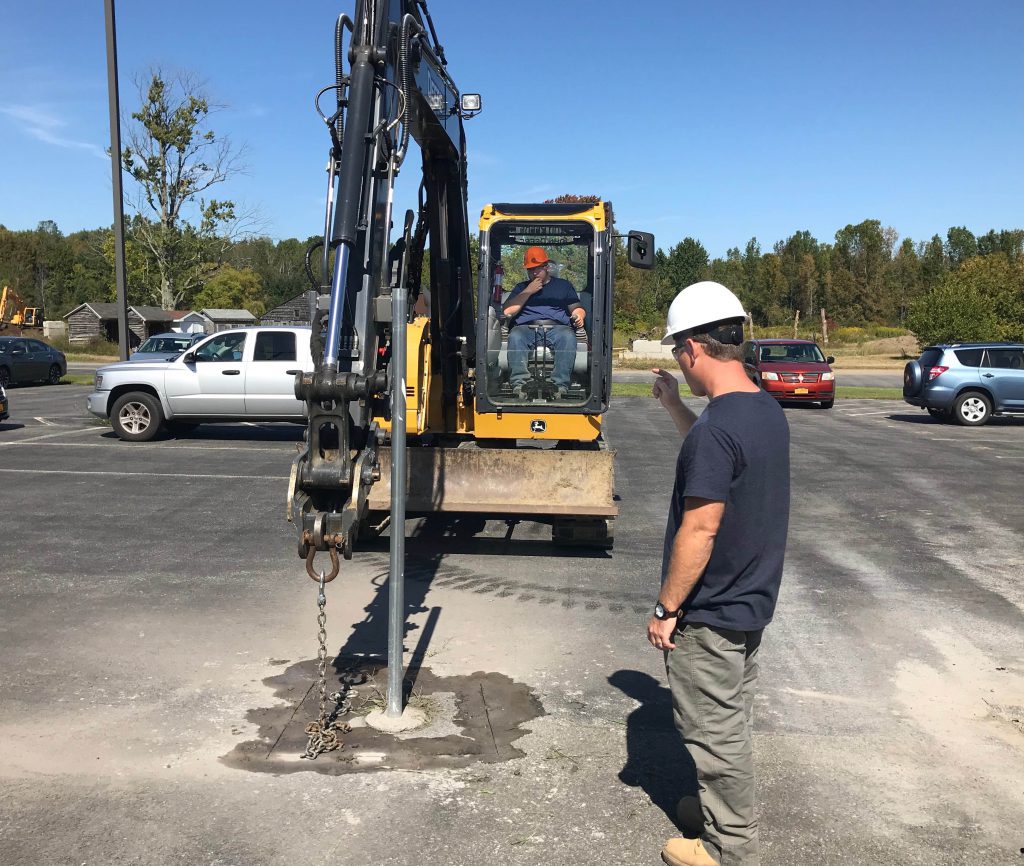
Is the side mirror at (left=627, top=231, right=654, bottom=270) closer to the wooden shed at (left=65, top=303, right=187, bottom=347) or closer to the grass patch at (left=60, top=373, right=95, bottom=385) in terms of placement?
the grass patch at (left=60, top=373, right=95, bottom=385)

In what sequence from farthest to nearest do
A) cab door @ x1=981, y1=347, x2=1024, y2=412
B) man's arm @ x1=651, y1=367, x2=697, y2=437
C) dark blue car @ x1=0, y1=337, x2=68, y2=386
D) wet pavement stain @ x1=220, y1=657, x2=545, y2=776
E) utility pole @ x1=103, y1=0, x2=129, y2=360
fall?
dark blue car @ x1=0, y1=337, x2=68, y2=386
cab door @ x1=981, y1=347, x2=1024, y2=412
utility pole @ x1=103, y1=0, x2=129, y2=360
wet pavement stain @ x1=220, y1=657, x2=545, y2=776
man's arm @ x1=651, y1=367, x2=697, y2=437

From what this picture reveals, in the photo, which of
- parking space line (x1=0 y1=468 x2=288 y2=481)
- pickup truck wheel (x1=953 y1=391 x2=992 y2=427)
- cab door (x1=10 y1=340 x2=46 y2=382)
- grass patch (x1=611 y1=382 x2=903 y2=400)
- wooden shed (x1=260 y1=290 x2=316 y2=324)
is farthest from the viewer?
wooden shed (x1=260 y1=290 x2=316 y2=324)

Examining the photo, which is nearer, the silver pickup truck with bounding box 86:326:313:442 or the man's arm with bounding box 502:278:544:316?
the man's arm with bounding box 502:278:544:316

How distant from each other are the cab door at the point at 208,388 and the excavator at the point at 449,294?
7544mm

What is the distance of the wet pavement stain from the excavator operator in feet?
12.9

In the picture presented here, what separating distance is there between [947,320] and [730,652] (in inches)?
2095

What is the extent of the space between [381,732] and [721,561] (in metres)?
2.23

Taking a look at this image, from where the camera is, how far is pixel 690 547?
346cm

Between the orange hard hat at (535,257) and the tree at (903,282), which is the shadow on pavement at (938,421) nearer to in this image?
the orange hard hat at (535,257)

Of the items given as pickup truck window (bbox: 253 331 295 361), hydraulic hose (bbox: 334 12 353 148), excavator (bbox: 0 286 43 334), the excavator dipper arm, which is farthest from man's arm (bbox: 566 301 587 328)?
excavator (bbox: 0 286 43 334)

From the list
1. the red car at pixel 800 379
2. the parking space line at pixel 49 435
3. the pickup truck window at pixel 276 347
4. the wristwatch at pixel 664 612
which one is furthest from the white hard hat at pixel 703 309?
the red car at pixel 800 379

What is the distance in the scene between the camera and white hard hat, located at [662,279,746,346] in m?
3.57

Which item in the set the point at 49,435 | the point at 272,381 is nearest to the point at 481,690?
the point at 272,381

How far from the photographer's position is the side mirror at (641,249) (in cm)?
895
